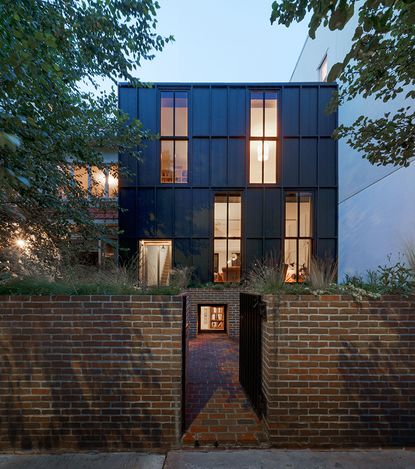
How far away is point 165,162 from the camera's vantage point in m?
10.3

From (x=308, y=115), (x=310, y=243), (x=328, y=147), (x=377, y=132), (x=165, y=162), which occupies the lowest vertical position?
(x=310, y=243)

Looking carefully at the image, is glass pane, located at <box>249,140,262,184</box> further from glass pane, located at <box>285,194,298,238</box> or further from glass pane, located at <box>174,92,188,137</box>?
glass pane, located at <box>174,92,188,137</box>

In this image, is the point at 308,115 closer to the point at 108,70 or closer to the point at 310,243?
the point at 310,243

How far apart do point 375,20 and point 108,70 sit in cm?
492

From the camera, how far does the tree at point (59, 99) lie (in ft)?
11.3

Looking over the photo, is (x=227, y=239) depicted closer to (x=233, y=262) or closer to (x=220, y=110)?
(x=233, y=262)

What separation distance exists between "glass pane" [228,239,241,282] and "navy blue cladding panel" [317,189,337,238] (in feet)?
10.9

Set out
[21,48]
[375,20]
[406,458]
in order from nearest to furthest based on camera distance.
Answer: [375,20] < [21,48] < [406,458]

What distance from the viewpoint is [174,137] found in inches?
401

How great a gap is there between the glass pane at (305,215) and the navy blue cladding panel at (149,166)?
5997mm

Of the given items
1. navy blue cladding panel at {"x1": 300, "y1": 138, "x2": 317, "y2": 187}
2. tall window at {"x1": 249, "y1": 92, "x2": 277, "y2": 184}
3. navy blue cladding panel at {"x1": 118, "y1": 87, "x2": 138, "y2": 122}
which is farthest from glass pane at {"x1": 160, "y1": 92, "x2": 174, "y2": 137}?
navy blue cladding panel at {"x1": 300, "y1": 138, "x2": 317, "y2": 187}

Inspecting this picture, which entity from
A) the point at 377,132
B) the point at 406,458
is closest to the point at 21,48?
the point at 377,132

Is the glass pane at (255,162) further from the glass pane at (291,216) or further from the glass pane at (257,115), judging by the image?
the glass pane at (291,216)

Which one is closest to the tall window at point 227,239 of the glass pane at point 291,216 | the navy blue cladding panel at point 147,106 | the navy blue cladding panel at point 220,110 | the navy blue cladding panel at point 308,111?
the glass pane at point 291,216
